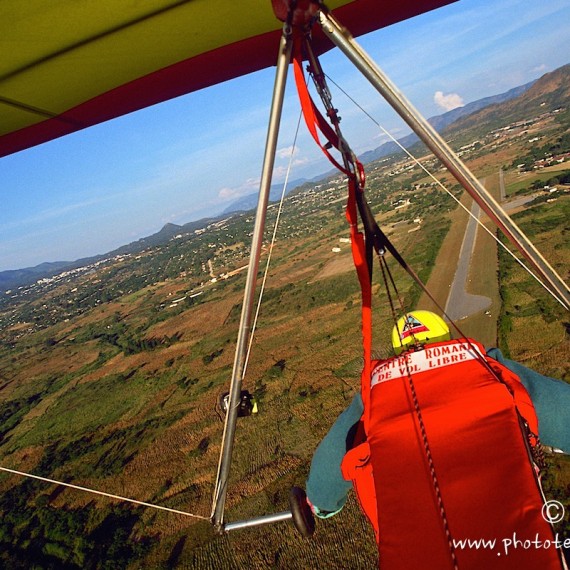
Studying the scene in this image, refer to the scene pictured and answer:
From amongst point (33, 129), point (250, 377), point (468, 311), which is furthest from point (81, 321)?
point (33, 129)

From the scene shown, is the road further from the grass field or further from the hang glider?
the hang glider

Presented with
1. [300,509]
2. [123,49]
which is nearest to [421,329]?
[300,509]

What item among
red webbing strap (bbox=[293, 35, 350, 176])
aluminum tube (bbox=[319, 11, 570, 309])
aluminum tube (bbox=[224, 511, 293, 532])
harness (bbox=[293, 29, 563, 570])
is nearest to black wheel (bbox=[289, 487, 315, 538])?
aluminum tube (bbox=[224, 511, 293, 532])

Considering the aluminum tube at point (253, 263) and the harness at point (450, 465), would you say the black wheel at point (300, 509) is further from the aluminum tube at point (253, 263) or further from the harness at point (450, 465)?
the harness at point (450, 465)

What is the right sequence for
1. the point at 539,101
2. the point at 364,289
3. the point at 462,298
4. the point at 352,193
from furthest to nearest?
1. the point at 539,101
2. the point at 462,298
3. the point at 352,193
4. the point at 364,289

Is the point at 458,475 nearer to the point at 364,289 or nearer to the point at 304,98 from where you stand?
the point at 364,289
